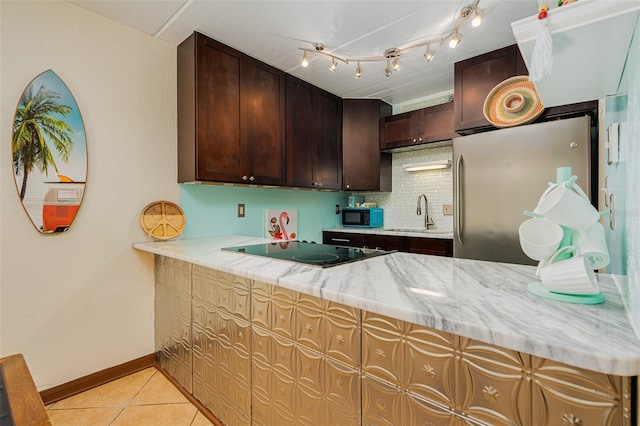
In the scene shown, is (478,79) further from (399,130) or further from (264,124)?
(264,124)

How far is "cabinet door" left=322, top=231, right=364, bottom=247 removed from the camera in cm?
331

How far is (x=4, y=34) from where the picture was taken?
1.66 m

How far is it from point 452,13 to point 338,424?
2348 mm

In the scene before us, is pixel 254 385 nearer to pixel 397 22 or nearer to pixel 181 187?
pixel 181 187

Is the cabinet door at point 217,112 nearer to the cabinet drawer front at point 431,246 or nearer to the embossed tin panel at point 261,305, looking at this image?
the embossed tin panel at point 261,305

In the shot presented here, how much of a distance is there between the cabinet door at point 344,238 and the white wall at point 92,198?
70.5 inches

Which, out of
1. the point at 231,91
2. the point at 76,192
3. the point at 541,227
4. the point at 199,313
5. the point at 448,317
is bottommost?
the point at 199,313

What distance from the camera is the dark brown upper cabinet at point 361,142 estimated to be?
11.3 ft

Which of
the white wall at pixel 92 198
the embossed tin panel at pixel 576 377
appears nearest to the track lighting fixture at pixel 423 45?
the white wall at pixel 92 198

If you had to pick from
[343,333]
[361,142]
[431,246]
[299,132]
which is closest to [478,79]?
[361,142]

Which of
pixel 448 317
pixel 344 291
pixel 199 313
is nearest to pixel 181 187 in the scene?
pixel 199 313

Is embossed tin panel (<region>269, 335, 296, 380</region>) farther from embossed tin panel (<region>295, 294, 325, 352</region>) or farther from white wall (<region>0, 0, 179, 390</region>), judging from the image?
white wall (<region>0, 0, 179, 390</region>)

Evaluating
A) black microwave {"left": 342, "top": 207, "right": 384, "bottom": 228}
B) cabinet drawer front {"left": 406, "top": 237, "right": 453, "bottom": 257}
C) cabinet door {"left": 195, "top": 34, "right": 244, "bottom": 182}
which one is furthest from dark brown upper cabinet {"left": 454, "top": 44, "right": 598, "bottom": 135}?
cabinet door {"left": 195, "top": 34, "right": 244, "bottom": 182}

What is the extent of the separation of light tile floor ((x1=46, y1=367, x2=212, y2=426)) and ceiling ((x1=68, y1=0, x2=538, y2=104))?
247 cm
